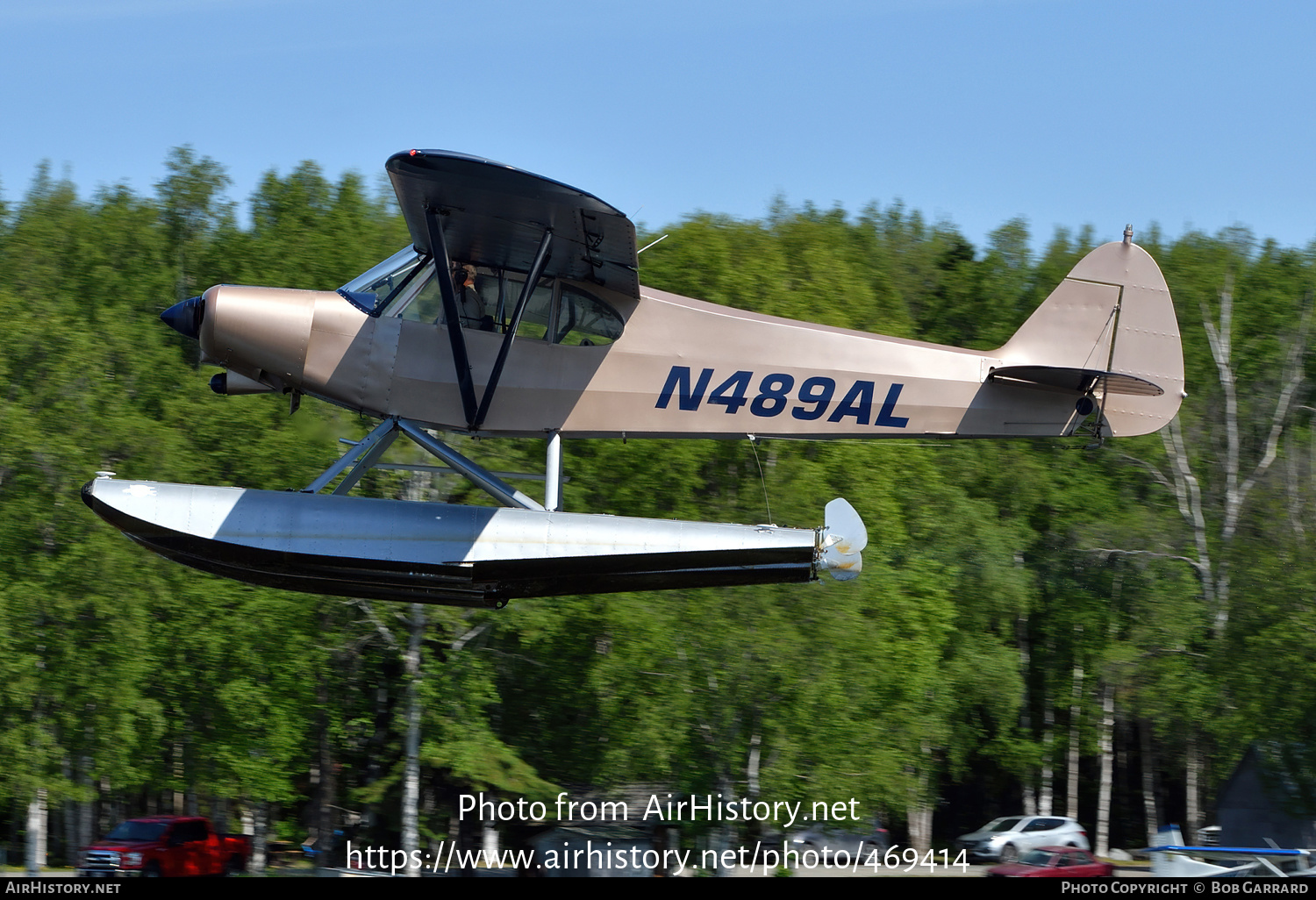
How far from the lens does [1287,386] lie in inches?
1326

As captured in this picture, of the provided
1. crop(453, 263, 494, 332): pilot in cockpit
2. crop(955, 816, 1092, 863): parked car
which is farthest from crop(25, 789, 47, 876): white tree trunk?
crop(955, 816, 1092, 863): parked car

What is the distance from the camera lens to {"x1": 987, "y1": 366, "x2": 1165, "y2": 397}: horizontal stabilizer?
40.1 ft

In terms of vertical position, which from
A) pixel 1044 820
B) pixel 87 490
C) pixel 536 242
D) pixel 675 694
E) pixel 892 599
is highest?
pixel 536 242

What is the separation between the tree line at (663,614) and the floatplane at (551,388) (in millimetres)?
5039

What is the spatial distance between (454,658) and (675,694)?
14.1ft

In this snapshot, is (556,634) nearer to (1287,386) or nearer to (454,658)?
(454,658)

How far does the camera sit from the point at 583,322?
1205 centimetres

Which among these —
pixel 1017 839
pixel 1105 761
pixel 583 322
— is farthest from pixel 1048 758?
pixel 583 322

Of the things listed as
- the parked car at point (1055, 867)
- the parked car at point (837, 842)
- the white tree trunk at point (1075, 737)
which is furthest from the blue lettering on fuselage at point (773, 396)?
the white tree trunk at point (1075, 737)

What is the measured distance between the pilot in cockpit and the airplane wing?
0.11 m

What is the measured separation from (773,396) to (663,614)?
13.0 meters

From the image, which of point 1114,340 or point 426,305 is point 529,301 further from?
point 1114,340
